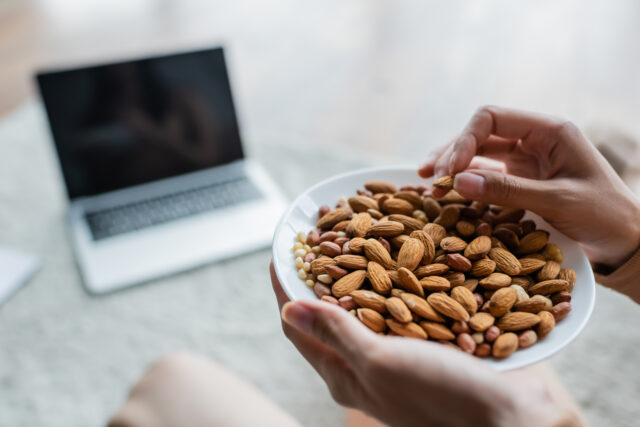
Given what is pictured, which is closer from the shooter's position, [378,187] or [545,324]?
[545,324]

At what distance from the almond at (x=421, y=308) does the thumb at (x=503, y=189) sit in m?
0.18

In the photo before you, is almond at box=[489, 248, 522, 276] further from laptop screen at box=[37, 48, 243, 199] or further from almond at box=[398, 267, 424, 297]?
laptop screen at box=[37, 48, 243, 199]

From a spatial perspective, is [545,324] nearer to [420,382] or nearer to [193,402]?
[420,382]

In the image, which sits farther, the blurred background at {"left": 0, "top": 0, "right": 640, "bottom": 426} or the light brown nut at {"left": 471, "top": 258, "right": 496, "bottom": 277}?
the blurred background at {"left": 0, "top": 0, "right": 640, "bottom": 426}

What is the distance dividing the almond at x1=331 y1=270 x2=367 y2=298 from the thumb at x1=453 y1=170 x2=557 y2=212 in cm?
19

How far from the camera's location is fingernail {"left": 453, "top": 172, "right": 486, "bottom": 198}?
2.38 feet

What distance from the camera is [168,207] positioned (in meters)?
1.37

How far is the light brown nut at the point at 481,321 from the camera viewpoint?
2.06ft

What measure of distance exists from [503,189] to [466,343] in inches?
9.3

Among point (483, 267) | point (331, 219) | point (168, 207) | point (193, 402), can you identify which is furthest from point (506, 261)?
point (168, 207)

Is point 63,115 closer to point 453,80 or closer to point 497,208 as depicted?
point 497,208

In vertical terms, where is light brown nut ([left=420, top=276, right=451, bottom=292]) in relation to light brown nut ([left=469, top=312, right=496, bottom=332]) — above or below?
above


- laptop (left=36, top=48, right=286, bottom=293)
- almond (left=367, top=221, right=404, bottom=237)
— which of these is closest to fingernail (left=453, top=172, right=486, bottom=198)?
almond (left=367, top=221, right=404, bottom=237)

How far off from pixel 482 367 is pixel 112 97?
1108mm
